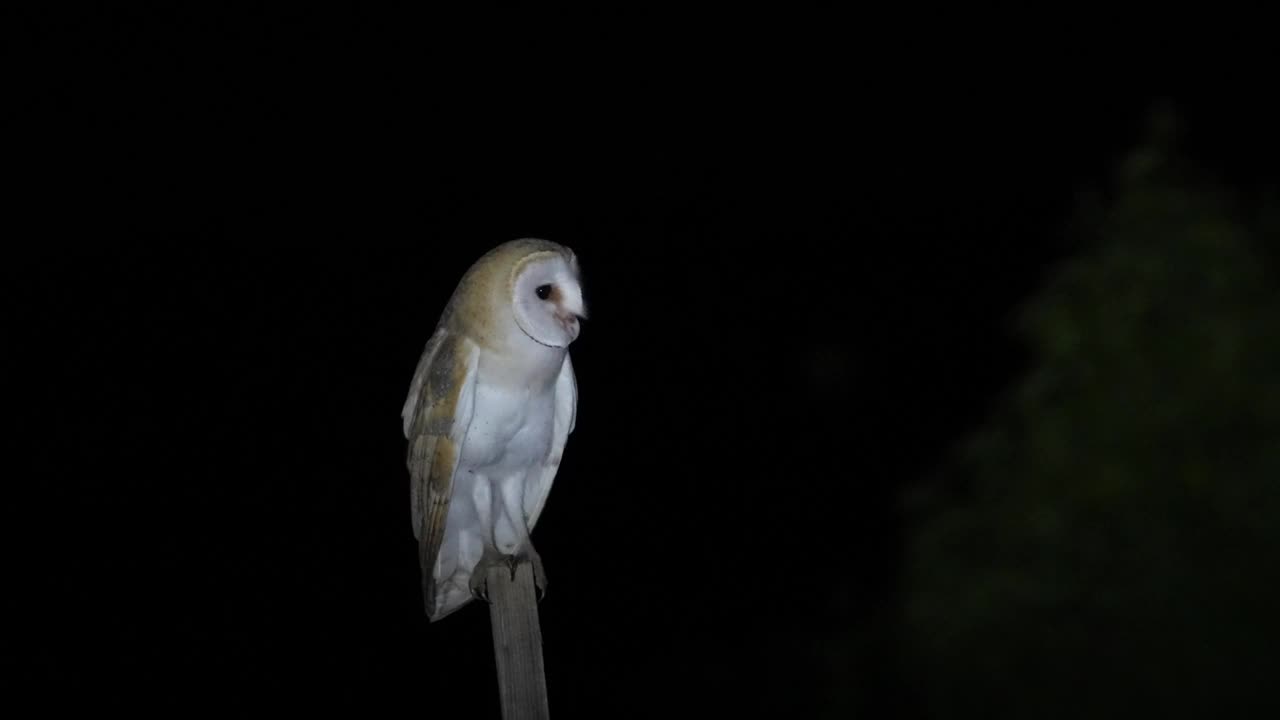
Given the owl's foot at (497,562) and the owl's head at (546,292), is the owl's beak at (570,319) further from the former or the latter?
the owl's foot at (497,562)

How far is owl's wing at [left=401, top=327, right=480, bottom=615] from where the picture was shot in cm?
184

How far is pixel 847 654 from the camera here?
4742mm

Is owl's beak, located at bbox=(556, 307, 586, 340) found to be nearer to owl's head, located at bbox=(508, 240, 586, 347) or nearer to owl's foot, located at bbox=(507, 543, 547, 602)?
owl's head, located at bbox=(508, 240, 586, 347)

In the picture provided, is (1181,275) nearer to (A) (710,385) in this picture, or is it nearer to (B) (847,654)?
(B) (847,654)

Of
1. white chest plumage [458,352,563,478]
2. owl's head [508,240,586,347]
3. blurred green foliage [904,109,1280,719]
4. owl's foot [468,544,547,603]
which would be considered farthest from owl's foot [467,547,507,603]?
blurred green foliage [904,109,1280,719]

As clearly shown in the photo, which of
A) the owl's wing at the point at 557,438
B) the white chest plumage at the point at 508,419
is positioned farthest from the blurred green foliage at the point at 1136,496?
the white chest plumage at the point at 508,419

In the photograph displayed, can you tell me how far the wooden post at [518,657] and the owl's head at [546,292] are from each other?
15.4 inches

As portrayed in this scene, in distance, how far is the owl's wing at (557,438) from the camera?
2.03 meters

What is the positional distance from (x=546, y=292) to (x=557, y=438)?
40 cm

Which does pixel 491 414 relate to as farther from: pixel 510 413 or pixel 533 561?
pixel 533 561

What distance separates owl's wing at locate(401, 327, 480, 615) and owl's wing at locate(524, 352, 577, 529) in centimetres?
20

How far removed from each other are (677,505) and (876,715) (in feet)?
5.04

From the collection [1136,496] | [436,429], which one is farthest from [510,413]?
[1136,496]

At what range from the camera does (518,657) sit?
1644 millimetres
